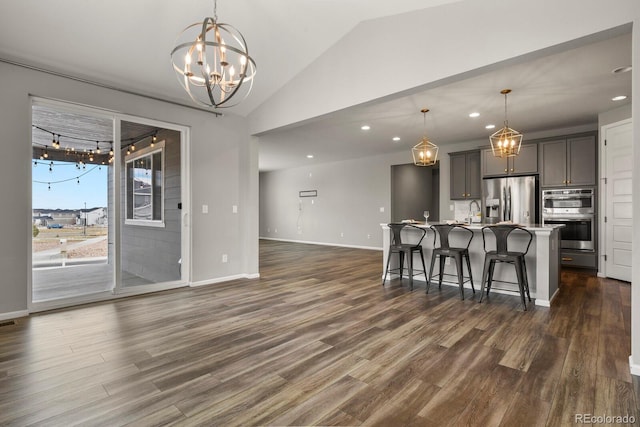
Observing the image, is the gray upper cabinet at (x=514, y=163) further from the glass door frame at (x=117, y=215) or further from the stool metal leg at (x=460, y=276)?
the glass door frame at (x=117, y=215)

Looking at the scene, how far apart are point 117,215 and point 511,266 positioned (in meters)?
5.20

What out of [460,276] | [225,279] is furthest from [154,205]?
[460,276]

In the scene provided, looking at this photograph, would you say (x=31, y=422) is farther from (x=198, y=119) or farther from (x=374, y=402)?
(x=198, y=119)

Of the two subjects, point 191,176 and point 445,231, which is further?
point 191,176

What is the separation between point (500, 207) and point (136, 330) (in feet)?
21.6

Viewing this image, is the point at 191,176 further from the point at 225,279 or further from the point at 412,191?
the point at 412,191

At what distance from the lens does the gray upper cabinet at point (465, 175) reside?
696 centimetres

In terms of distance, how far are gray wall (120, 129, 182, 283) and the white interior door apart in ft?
22.5

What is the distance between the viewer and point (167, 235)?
4.82 m

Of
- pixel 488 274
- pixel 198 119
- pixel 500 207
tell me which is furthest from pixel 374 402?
pixel 500 207

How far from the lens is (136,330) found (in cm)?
295

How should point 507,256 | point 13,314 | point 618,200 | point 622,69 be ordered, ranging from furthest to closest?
point 618,200, point 507,256, point 622,69, point 13,314

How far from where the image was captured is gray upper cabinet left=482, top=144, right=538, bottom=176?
6133mm

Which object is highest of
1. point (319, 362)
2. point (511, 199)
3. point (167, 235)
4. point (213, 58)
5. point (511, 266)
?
point (213, 58)
